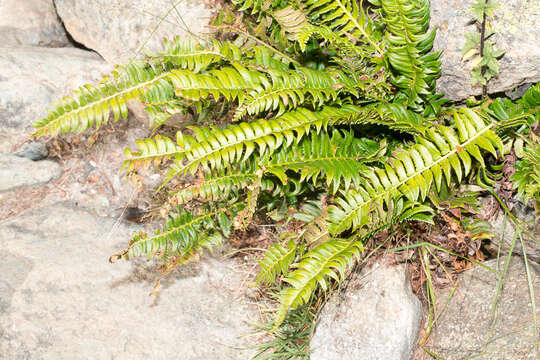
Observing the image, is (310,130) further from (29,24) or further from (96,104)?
(29,24)

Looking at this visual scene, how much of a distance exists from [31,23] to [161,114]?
202cm

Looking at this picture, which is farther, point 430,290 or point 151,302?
point 151,302

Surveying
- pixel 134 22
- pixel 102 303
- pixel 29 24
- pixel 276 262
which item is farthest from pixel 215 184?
pixel 29 24

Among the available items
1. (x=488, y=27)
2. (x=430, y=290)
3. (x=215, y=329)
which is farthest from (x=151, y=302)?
(x=488, y=27)

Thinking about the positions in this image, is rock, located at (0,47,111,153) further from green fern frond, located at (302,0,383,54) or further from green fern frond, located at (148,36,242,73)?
green fern frond, located at (302,0,383,54)

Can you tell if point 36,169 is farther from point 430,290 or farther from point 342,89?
point 430,290

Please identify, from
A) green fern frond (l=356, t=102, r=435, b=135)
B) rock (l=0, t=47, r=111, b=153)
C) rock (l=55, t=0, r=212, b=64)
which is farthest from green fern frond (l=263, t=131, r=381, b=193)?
rock (l=0, t=47, r=111, b=153)

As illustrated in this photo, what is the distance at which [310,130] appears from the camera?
9.02ft

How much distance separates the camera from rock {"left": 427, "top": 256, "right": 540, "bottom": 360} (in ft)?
8.29

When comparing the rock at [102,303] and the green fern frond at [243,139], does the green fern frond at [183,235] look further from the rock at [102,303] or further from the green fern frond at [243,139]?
the green fern frond at [243,139]

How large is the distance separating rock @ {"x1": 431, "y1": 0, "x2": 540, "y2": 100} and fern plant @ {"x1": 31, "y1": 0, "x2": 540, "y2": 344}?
15cm

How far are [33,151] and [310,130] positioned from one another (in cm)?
240

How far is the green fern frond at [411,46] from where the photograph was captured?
248cm

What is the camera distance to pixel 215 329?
3.03 metres
